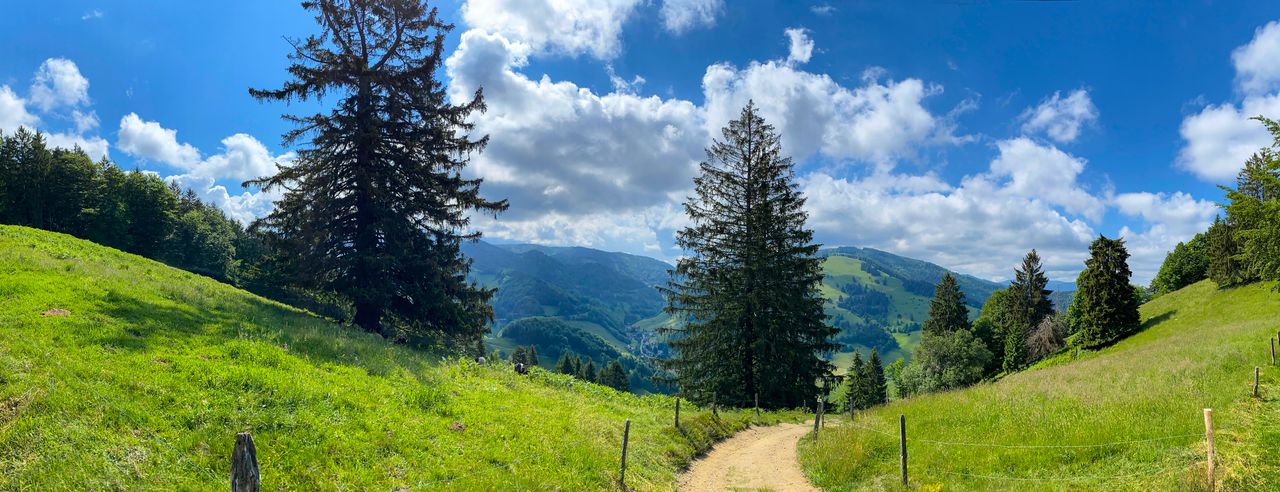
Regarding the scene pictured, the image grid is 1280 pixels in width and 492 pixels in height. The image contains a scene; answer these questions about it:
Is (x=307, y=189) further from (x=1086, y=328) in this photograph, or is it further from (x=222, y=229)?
(x=222, y=229)

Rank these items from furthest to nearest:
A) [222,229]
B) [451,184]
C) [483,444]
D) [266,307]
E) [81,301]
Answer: [222,229], [451,184], [266,307], [81,301], [483,444]

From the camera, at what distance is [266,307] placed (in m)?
20.4

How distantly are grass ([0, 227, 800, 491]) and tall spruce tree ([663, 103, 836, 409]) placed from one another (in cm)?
971

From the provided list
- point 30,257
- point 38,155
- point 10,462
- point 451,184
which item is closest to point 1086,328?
point 451,184

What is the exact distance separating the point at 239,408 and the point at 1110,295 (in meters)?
64.2

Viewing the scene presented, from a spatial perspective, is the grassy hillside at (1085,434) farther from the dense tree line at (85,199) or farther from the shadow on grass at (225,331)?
the dense tree line at (85,199)

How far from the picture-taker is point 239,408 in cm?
902

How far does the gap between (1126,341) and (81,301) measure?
6826 cm

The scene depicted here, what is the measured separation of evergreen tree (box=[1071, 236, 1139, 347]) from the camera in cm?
4681

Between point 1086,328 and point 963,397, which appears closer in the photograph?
point 963,397

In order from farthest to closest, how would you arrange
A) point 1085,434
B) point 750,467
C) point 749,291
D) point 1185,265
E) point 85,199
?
point 1185,265
point 85,199
point 749,291
point 750,467
point 1085,434

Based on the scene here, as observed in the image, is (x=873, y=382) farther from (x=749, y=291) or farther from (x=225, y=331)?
(x=225, y=331)

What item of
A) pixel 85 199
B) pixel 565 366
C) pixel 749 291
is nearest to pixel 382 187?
pixel 749 291

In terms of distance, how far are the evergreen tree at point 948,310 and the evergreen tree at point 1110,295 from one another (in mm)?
13381
